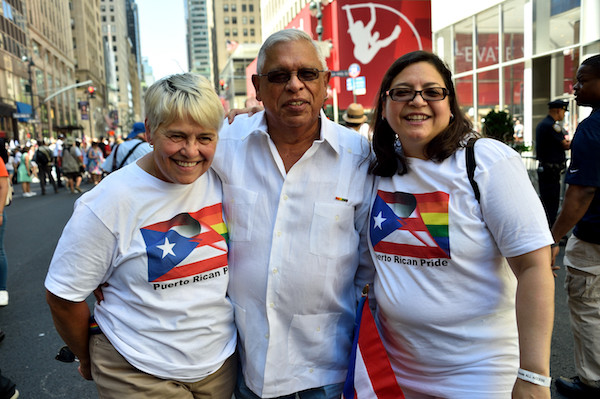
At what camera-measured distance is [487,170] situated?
188 cm

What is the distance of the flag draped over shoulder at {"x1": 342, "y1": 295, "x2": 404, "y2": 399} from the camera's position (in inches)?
80.5

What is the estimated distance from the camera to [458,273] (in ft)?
6.32

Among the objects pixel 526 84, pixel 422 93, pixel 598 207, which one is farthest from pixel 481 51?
pixel 422 93

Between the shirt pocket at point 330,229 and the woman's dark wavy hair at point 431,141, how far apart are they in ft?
0.80

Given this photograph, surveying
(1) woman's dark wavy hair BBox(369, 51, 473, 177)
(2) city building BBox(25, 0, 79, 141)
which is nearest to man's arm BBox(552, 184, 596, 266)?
(1) woman's dark wavy hair BBox(369, 51, 473, 177)

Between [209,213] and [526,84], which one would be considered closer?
[209,213]

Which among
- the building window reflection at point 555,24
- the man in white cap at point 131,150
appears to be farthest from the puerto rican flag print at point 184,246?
the building window reflection at point 555,24

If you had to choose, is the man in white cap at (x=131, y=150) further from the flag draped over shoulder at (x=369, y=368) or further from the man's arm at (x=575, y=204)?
the flag draped over shoulder at (x=369, y=368)

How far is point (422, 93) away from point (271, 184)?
773 millimetres

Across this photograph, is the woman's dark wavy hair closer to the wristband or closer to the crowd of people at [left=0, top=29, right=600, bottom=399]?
the crowd of people at [left=0, top=29, right=600, bottom=399]

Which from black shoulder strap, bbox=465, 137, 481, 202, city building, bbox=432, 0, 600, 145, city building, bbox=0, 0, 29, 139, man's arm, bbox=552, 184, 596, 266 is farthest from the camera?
city building, bbox=0, 0, 29, 139

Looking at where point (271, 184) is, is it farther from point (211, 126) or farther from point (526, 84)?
point (526, 84)

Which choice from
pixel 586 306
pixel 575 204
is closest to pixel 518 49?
pixel 575 204

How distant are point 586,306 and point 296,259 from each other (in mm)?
2364
